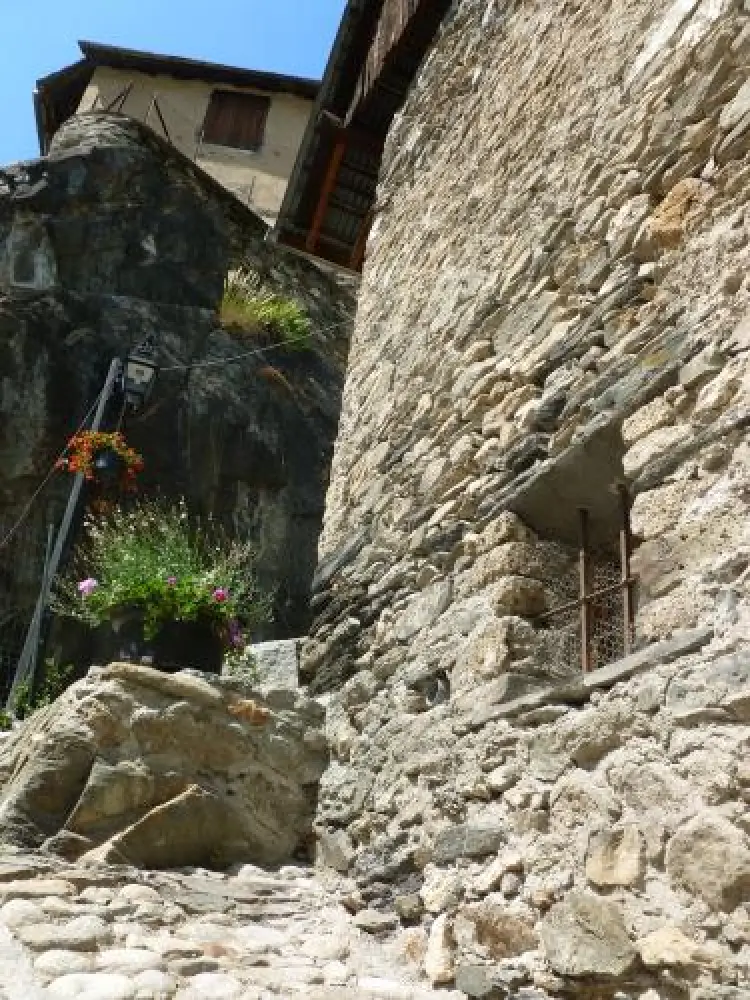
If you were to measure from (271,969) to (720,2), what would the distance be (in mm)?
3161

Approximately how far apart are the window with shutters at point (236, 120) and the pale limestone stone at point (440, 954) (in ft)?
49.5

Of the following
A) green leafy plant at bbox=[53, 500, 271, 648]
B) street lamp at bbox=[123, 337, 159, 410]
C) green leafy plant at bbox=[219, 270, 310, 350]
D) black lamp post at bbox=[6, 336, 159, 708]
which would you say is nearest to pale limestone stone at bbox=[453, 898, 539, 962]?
green leafy plant at bbox=[53, 500, 271, 648]

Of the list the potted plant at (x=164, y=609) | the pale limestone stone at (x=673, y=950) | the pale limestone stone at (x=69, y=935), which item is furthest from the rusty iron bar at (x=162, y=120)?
the pale limestone stone at (x=673, y=950)

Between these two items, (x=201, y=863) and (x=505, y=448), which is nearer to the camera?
(x=505, y=448)

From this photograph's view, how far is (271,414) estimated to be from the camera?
10.9 m

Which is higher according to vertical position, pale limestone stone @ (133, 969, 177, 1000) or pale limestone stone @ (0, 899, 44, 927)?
pale limestone stone @ (0, 899, 44, 927)

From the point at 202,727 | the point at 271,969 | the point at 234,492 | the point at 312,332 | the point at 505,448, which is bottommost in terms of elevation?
the point at 271,969

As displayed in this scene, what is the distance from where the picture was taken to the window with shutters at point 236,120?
52.2ft

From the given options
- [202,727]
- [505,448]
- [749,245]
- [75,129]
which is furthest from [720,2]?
[75,129]

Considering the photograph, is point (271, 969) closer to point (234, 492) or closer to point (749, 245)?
point (749, 245)

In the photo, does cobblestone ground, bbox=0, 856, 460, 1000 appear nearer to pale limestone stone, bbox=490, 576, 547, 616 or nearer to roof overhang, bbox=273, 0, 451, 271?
pale limestone stone, bbox=490, 576, 547, 616

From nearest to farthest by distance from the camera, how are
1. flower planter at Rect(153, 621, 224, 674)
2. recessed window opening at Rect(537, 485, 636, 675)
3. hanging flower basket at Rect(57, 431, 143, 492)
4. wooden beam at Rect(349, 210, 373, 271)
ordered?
recessed window opening at Rect(537, 485, 636, 675), flower planter at Rect(153, 621, 224, 674), hanging flower basket at Rect(57, 431, 143, 492), wooden beam at Rect(349, 210, 373, 271)

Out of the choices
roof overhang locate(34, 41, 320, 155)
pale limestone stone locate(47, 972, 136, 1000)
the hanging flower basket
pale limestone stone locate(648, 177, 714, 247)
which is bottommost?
pale limestone stone locate(47, 972, 136, 1000)

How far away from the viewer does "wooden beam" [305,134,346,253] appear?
31.7 ft
